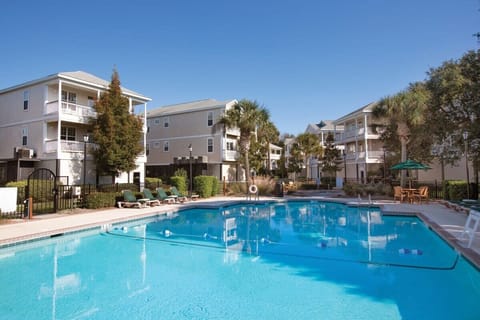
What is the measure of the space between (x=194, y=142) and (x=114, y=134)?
13.0 m

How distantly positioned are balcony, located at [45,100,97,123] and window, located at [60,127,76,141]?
5.74ft

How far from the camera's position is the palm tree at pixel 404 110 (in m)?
21.1

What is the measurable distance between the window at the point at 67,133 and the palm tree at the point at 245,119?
499 inches

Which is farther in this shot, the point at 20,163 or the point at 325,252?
the point at 20,163

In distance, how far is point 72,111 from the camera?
21516 mm

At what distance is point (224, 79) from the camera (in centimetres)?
2612

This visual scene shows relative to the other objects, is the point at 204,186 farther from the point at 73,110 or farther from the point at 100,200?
the point at 73,110

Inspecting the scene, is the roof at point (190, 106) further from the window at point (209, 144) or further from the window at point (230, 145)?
the window at point (230, 145)

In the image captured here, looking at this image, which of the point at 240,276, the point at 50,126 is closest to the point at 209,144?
the point at 50,126

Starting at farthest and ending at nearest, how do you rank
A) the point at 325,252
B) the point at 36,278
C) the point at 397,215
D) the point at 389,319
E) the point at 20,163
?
the point at 20,163
the point at 397,215
the point at 325,252
the point at 36,278
the point at 389,319

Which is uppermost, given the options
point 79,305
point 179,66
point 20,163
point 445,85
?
point 179,66

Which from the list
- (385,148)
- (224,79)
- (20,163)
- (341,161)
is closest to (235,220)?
(224,79)

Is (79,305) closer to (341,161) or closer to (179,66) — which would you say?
(179,66)

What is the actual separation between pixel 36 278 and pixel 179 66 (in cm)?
1740
